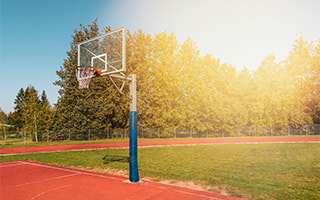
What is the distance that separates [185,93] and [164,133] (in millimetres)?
7947

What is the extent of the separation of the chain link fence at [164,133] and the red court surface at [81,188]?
72.3ft

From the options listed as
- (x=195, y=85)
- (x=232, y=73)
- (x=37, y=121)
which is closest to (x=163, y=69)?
(x=195, y=85)

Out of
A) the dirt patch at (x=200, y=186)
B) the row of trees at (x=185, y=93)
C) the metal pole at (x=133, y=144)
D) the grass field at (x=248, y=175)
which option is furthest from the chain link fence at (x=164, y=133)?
the dirt patch at (x=200, y=186)

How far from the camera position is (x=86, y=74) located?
12.4 metres

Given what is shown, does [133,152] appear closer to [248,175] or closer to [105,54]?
[248,175]

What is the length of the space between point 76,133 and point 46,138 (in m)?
4.29

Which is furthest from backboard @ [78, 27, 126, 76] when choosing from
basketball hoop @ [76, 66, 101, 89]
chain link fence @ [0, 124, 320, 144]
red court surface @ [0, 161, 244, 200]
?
chain link fence @ [0, 124, 320, 144]

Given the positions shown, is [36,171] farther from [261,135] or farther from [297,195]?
[261,135]

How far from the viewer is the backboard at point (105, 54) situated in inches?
422

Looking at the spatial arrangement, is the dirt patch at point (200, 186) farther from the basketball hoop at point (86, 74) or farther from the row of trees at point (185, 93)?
the row of trees at point (185, 93)

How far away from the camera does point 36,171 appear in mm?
12281

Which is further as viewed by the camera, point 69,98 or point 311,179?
point 69,98

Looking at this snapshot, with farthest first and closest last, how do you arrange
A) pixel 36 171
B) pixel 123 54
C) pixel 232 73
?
pixel 232 73 < pixel 36 171 < pixel 123 54

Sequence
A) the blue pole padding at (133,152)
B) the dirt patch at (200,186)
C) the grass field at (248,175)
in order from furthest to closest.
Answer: the blue pole padding at (133,152) → the dirt patch at (200,186) → the grass field at (248,175)
